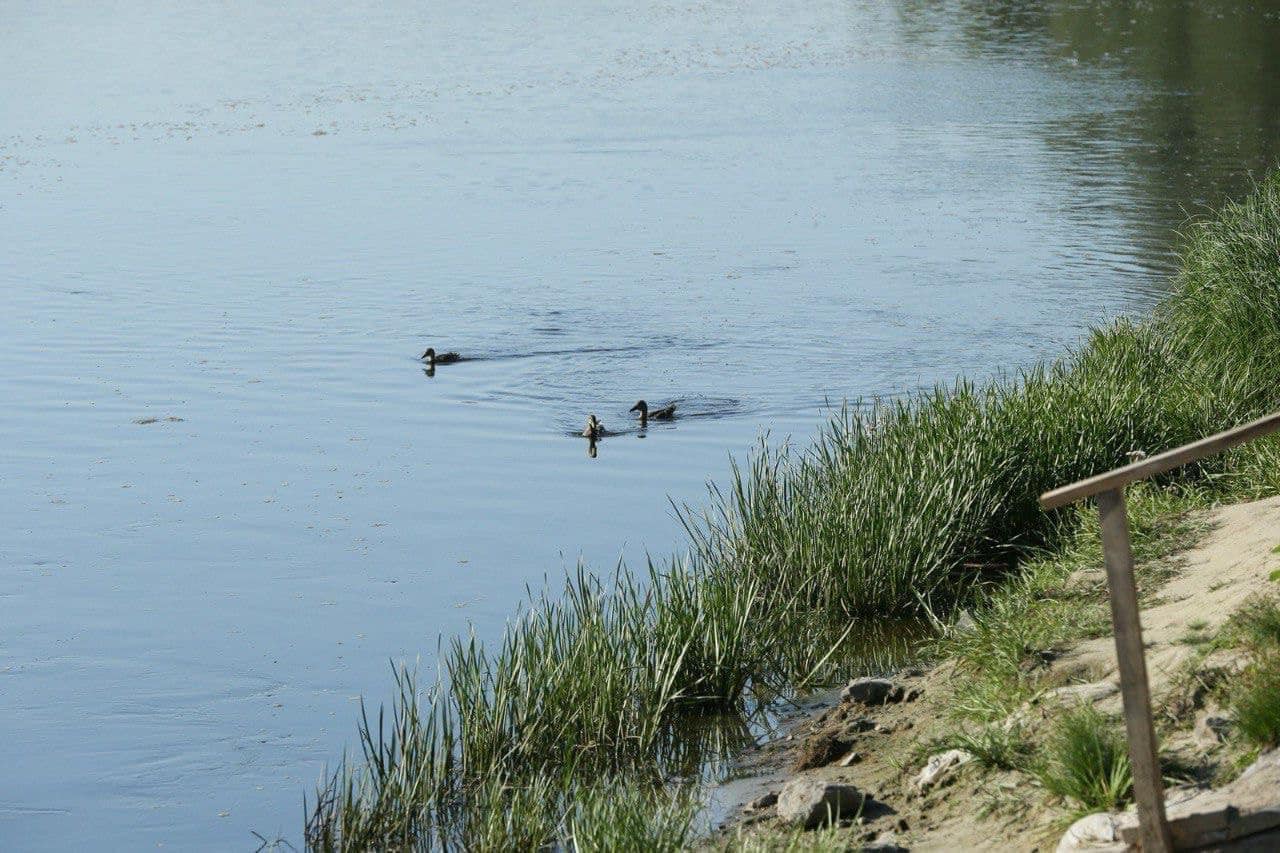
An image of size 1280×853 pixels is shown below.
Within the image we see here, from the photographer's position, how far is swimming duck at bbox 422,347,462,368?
57.8ft

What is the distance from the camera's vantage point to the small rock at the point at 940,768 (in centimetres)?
721

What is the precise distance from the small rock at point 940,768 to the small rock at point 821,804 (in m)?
0.29

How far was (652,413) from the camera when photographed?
15492mm

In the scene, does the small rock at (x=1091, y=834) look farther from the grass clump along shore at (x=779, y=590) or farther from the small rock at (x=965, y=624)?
the small rock at (x=965, y=624)

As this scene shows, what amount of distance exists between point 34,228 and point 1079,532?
1989 cm

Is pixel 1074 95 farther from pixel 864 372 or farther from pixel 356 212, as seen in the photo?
pixel 864 372

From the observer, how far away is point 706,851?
6988 mm

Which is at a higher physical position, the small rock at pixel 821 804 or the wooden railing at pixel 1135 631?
the wooden railing at pixel 1135 631

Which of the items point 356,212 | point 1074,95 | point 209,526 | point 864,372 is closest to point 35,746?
point 209,526

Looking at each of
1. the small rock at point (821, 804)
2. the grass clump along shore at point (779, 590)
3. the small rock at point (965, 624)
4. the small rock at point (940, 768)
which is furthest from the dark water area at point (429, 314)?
the small rock at point (940, 768)

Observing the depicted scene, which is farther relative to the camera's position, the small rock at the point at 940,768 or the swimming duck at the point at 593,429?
the swimming duck at the point at 593,429

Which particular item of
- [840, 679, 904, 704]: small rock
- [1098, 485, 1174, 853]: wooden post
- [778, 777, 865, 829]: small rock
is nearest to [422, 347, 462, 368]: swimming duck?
[840, 679, 904, 704]: small rock

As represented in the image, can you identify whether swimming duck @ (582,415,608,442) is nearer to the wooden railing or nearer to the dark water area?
the dark water area

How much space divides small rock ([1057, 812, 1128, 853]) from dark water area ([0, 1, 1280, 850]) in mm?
3763
